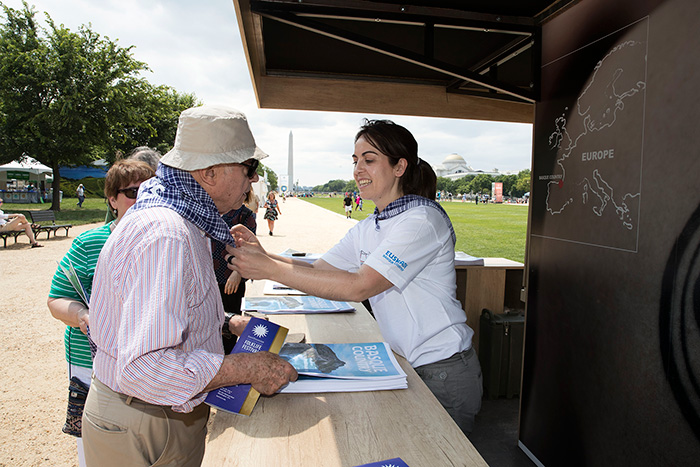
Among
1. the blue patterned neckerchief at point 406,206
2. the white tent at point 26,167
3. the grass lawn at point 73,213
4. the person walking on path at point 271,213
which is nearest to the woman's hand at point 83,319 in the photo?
the blue patterned neckerchief at point 406,206

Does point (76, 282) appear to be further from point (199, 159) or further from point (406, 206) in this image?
point (406, 206)

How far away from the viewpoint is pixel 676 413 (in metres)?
2.03

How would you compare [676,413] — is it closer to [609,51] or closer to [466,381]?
[466,381]

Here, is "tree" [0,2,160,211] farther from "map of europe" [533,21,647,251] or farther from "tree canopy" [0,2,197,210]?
"map of europe" [533,21,647,251]

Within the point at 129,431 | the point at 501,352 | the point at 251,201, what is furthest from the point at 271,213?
the point at 129,431

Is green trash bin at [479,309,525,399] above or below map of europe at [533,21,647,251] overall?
below

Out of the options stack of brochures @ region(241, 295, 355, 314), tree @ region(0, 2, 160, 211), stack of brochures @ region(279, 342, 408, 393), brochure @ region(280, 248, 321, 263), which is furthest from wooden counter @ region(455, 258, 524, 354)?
tree @ region(0, 2, 160, 211)

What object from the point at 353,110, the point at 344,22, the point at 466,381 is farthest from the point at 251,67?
the point at 466,381

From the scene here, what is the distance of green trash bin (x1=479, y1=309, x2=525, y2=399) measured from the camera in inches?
171

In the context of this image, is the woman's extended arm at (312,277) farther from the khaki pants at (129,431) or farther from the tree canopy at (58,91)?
the tree canopy at (58,91)

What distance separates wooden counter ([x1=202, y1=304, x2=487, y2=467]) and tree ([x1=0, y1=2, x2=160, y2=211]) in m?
27.1

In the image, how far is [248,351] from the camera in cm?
141

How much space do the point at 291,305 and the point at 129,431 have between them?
1.44 meters

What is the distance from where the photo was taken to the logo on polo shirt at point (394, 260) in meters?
1.81
